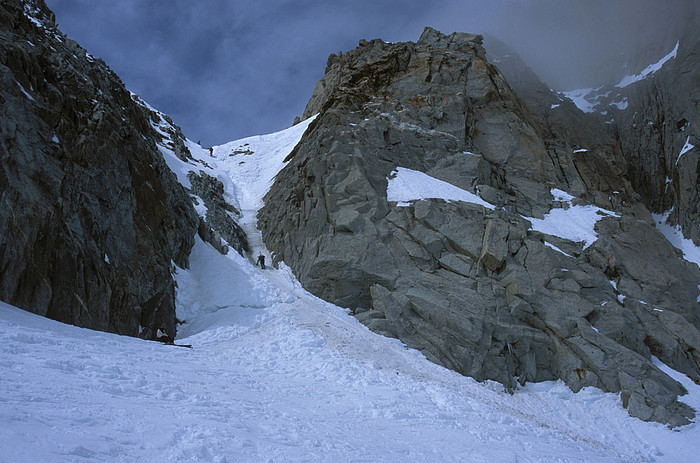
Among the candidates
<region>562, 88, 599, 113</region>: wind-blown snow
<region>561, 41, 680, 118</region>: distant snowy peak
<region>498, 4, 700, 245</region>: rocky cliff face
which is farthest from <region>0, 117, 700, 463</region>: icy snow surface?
<region>562, 88, 599, 113</region>: wind-blown snow

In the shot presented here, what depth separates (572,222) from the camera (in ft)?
95.1

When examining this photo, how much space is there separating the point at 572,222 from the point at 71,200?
2857cm

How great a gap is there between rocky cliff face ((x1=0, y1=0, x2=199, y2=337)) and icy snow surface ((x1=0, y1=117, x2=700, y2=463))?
219cm

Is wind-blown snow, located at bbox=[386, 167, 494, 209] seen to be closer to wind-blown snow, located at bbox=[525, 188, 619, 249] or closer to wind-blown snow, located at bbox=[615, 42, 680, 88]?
wind-blown snow, located at bbox=[525, 188, 619, 249]

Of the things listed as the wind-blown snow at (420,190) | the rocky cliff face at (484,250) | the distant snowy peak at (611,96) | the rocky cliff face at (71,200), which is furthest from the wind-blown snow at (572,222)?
the distant snowy peak at (611,96)

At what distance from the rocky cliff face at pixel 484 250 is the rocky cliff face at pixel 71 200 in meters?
9.20

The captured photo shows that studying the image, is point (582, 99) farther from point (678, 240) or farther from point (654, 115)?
point (678, 240)

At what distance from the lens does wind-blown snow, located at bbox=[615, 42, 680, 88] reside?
54341 mm

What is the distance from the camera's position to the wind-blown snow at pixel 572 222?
89.8 ft

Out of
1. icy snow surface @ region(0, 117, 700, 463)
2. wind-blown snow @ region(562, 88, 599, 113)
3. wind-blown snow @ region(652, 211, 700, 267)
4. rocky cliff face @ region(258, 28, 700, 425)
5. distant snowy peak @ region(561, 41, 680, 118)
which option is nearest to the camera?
icy snow surface @ region(0, 117, 700, 463)

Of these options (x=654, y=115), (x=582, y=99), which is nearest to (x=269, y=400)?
(x=654, y=115)

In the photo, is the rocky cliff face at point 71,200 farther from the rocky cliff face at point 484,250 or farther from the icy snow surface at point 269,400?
the rocky cliff face at point 484,250

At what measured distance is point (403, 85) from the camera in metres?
41.0

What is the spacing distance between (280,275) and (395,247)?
7.40 m
